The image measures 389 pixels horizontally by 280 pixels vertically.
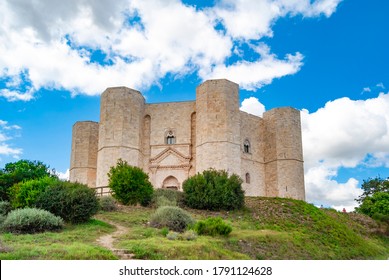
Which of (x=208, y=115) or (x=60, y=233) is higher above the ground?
(x=208, y=115)

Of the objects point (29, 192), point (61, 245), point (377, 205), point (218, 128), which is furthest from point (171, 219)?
point (377, 205)

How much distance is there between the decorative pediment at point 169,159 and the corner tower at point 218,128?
1.63 m

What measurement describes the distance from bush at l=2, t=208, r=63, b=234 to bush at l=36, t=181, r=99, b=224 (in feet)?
4.35

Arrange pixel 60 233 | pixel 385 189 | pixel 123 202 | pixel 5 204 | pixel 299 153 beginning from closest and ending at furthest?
pixel 60 233 < pixel 5 204 < pixel 123 202 < pixel 299 153 < pixel 385 189

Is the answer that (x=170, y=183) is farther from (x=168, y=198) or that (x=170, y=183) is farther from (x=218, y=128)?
(x=168, y=198)

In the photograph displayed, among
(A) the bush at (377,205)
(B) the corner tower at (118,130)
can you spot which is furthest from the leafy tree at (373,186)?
(B) the corner tower at (118,130)

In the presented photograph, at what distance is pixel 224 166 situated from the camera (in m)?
30.7

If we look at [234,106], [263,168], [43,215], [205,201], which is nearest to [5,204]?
[43,215]

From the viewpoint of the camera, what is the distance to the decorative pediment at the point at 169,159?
33.3 meters

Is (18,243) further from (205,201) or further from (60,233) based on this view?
(205,201)

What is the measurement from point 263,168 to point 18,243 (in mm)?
26607

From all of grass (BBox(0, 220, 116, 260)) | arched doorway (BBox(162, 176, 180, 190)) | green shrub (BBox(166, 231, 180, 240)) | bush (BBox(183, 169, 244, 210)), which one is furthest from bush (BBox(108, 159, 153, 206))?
arched doorway (BBox(162, 176, 180, 190))

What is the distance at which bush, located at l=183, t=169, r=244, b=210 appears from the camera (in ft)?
71.0

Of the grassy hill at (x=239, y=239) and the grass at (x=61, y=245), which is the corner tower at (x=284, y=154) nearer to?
the grassy hill at (x=239, y=239)
